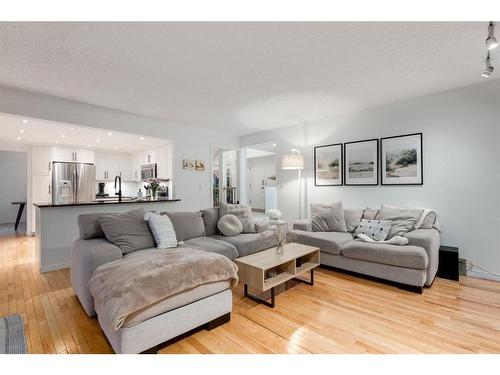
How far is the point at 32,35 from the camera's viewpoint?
1911 millimetres

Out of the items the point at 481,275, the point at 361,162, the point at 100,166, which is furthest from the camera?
the point at 100,166

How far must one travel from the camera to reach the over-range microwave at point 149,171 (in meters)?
5.54

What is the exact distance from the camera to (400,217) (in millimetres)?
3141

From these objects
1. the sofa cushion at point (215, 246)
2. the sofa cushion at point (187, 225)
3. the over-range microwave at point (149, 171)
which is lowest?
the sofa cushion at point (215, 246)

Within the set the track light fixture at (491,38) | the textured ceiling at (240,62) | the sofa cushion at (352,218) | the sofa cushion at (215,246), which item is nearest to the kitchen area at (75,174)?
the textured ceiling at (240,62)

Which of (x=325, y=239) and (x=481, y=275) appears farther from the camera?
(x=325, y=239)

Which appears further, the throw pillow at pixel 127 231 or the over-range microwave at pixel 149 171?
the over-range microwave at pixel 149 171

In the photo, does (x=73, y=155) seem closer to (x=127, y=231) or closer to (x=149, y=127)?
(x=149, y=127)

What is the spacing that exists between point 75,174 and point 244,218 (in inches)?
195

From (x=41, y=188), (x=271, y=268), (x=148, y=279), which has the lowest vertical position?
(x=271, y=268)

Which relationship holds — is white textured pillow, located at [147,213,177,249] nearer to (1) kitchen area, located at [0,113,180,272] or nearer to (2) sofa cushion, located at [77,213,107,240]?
(2) sofa cushion, located at [77,213,107,240]

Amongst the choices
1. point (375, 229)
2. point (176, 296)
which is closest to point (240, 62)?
point (176, 296)

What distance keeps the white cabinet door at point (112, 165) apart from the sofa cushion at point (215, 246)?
5128 millimetres

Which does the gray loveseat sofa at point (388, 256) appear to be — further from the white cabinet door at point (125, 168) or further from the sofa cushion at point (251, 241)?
the white cabinet door at point (125, 168)
